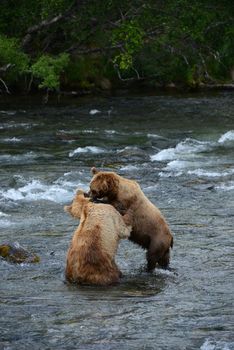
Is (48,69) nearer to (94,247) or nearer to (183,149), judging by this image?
(183,149)

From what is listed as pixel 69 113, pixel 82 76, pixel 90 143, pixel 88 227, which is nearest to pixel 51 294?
pixel 88 227

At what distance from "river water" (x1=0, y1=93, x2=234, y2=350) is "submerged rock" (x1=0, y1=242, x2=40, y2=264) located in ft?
0.52

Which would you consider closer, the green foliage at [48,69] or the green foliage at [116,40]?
the green foliage at [48,69]

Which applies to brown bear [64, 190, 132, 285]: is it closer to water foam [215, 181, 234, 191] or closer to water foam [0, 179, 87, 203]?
water foam [0, 179, 87, 203]

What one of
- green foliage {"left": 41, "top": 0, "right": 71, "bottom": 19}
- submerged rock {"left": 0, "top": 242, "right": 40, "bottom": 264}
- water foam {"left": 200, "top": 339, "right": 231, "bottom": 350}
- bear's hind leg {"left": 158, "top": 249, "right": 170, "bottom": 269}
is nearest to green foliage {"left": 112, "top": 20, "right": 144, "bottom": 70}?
green foliage {"left": 41, "top": 0, "right": 71, "bottom": 19}

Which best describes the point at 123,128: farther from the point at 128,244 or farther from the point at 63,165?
the point at 128,244

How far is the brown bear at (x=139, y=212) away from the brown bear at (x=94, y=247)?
0.92ft

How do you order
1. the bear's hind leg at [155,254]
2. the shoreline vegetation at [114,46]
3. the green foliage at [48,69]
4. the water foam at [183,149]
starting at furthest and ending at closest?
the shoreline vegetation at [114,46]
the green foliage at [48,69]
the water foam at [183,149]
the bear's hind leg at [155,254]

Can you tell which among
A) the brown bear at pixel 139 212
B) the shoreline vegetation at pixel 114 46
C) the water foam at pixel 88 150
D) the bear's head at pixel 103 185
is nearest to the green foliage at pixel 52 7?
the shoreline vegetation at pixel 114 46

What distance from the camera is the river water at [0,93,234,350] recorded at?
7.72m

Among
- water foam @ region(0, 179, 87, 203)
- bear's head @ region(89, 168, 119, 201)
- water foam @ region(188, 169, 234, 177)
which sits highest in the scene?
bear's head @ region(89, 168, 119, 201)

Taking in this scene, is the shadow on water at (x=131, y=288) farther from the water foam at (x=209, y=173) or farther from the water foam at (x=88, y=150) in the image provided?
the water foam at (x=88, y=150)

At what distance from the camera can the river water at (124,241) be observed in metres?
7.72

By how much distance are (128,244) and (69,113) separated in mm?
14889
